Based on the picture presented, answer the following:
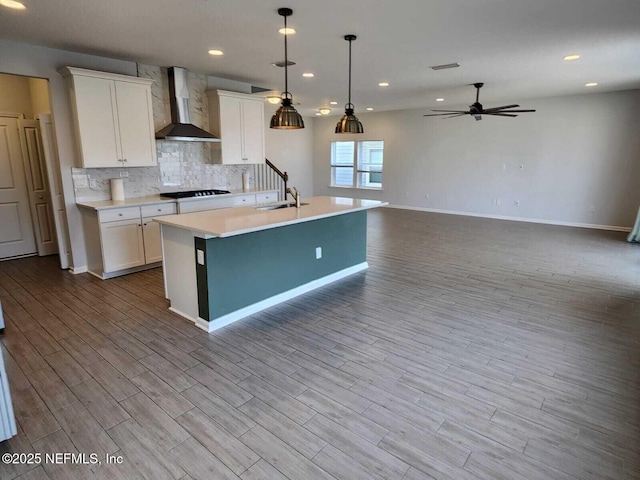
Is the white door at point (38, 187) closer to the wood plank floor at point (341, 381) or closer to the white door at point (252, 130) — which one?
the wood plank floor at point (341, 381)

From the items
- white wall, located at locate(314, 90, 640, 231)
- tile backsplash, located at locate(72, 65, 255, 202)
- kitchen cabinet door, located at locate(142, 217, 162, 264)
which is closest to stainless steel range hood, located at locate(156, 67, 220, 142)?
tile backsplash, located at locate(72, 65, 255, 202)

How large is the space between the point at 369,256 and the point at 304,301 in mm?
1992

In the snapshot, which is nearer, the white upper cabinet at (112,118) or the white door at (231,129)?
the white upper cabinet at (112,118)

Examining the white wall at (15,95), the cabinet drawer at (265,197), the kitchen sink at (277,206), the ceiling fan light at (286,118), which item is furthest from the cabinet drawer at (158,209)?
the white wall at (15,95)

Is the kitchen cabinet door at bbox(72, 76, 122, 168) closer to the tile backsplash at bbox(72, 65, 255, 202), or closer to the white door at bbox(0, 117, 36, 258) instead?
the tile backsplash at bbox(72, 65, 255, 202)

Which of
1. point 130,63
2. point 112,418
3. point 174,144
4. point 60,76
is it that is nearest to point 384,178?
point 174,144

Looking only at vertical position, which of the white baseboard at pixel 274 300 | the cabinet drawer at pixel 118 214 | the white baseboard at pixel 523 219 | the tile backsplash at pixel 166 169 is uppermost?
the tile backsplash at pixel 166 169

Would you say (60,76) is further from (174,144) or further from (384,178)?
(384,178)

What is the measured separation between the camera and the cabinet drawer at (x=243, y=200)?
5.82 metres

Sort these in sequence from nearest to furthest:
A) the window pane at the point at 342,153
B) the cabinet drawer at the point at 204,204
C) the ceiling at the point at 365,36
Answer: the ceiling at the point at 365,36 → the cabinet drawer at the point at 204,204 → the window pane at the point at 342,153

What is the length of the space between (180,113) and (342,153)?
698 cm

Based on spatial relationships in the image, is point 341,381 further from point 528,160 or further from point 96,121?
point 528,160

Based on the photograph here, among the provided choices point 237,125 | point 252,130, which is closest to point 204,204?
point 237,125

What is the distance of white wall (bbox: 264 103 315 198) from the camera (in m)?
11.0
